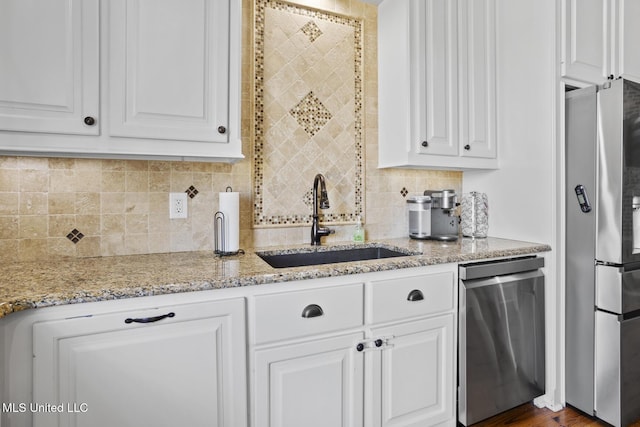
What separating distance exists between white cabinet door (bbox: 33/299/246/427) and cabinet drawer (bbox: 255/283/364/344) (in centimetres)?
9

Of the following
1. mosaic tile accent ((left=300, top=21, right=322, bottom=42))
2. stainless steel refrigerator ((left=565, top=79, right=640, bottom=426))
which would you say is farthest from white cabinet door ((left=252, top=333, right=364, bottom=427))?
mosaic tile accent ((left=300, top=21, right=322, bottom=42))

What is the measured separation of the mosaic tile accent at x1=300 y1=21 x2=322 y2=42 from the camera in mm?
2025

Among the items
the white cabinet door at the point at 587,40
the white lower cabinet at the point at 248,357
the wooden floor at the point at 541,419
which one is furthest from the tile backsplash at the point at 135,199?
the wooden floor at the point at 541,419

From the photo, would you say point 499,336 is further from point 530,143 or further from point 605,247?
point 530,143

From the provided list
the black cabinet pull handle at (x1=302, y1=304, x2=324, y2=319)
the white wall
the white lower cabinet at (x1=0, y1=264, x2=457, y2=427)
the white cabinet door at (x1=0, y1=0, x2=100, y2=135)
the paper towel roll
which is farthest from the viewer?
the white wall

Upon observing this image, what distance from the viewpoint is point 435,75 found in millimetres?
2000

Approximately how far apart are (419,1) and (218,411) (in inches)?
86.8

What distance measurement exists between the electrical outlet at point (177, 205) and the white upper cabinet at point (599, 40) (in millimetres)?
2127

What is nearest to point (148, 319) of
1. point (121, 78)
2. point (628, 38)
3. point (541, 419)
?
point (121, 78)

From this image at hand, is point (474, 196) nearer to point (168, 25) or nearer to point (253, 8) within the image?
point (253, 8)

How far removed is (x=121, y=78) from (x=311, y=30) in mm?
1142

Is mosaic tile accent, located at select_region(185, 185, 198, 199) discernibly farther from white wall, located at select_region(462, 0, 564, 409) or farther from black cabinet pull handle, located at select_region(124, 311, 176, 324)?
white wall, located at select_region(462, 0, 564, 409)

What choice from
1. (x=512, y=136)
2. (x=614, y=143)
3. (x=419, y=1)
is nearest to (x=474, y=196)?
(x=512, y=136)

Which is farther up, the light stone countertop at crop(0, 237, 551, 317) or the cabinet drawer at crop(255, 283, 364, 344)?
the light stone countertop at crop(0, 237, 551, 317)
